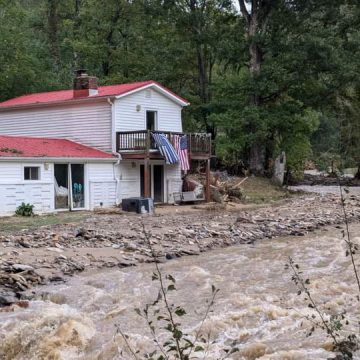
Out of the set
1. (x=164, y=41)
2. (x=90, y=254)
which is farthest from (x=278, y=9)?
(x=90, y=254)

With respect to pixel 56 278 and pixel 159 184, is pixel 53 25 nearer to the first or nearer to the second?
pixel 159 184

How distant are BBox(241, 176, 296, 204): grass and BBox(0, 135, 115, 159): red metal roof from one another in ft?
26.3

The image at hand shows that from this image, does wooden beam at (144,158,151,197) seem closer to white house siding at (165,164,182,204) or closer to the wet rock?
white house siding at (165,164,182,204)

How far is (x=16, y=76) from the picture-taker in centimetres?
3681

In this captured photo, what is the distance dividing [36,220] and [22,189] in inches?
80.7

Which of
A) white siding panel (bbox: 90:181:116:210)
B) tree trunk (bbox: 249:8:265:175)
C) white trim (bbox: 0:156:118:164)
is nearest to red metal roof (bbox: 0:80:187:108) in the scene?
white trim (bbox: 0:156:118:164)

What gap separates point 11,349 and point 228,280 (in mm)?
5532

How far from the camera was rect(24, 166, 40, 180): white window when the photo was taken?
23078mm

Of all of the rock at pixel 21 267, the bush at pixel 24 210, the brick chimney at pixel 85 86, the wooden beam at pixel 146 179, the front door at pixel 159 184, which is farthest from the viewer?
the front door at pixel 159 184

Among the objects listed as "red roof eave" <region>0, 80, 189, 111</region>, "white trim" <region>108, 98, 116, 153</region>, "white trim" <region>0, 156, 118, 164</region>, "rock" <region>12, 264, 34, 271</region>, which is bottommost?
"rock" <region>12, 264, 34, 271</region>

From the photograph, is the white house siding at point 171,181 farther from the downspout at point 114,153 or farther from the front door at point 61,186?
the front door at point 61,186

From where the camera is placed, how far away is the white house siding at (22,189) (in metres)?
22.1

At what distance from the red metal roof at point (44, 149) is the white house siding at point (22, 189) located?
43 centimetres

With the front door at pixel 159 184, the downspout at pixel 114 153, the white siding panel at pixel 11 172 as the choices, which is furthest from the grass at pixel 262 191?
the white siding panel at pixel 11 172
